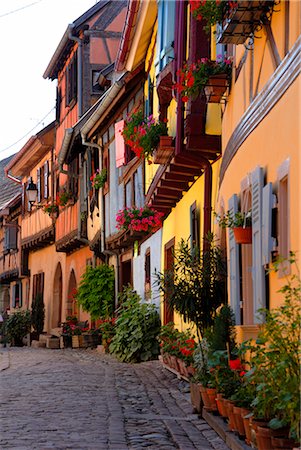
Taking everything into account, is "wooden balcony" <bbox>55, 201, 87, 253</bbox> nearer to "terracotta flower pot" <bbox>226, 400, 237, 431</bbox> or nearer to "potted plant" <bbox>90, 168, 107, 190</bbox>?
"potted plant" <bbox>90, 168, 107, 190</bbox>

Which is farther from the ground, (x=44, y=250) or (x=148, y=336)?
(x=44, y=250)

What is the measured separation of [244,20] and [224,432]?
345cm

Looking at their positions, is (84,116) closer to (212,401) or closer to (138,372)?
(138,372)

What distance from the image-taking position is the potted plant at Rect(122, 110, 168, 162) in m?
13.9

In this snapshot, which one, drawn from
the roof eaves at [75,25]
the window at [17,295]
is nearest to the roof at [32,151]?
the roof eaves at [75,25]

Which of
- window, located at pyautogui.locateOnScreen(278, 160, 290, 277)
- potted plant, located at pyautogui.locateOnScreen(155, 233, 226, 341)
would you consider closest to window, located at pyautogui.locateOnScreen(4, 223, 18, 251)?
potted plant, located at pyautogui.locateOnScreen(155, 233, 226, 341)

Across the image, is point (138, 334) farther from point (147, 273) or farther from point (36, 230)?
point (36, 230)

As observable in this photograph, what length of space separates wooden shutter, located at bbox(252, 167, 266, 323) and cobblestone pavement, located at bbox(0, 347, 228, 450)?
1246 mm

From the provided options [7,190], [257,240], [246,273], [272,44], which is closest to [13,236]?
[7,190]

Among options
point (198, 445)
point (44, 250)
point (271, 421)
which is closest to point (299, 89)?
point (271, 421)

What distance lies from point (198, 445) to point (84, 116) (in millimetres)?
17004

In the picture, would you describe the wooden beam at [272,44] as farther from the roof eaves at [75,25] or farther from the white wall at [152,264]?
the roof eaves at [75,25]

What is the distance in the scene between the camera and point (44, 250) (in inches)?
1342

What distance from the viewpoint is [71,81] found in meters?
27.7
